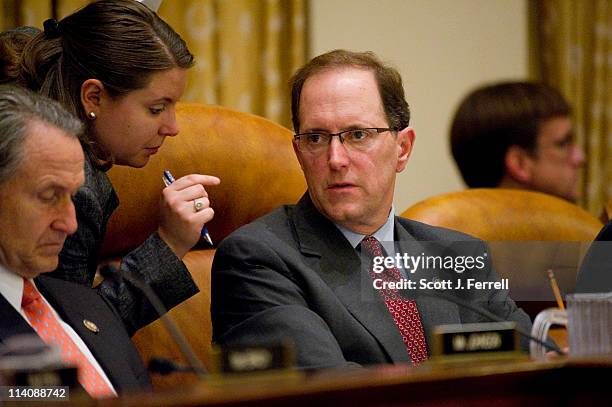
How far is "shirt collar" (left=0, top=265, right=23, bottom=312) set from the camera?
5.24ft

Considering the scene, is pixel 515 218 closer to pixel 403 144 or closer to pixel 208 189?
pixel 403 144

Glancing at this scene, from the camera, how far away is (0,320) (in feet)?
5.08

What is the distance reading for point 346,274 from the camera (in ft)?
6.68

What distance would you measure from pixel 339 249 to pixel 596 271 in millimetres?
573

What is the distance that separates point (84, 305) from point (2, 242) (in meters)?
0.25

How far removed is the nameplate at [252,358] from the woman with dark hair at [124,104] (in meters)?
0.93

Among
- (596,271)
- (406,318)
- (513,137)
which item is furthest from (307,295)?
(513,137)

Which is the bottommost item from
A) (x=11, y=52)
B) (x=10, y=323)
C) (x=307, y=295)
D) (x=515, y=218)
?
(x=515, y=218)

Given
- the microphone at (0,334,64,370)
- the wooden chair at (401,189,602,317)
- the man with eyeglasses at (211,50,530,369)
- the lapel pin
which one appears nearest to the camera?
the microphone at (0,334,64,370)

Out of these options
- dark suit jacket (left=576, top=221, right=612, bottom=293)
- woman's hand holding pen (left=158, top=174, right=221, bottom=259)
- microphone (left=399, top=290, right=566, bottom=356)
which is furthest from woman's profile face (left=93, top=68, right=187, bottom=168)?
dark suit jacket (left=576, top=221, right=612, bottom=293)

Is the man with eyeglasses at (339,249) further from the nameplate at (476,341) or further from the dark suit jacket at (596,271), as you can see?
the nameplate at (476,341)

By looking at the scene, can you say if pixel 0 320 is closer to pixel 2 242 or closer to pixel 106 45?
pixel 2 242

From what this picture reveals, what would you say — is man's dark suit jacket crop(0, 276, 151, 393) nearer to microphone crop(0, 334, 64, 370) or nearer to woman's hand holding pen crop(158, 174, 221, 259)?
microphone crop(0, 334, 64, 370)

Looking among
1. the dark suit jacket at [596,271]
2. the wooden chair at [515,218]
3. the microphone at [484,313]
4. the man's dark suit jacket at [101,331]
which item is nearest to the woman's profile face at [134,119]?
the man's dark suit jacket at [101,331]
